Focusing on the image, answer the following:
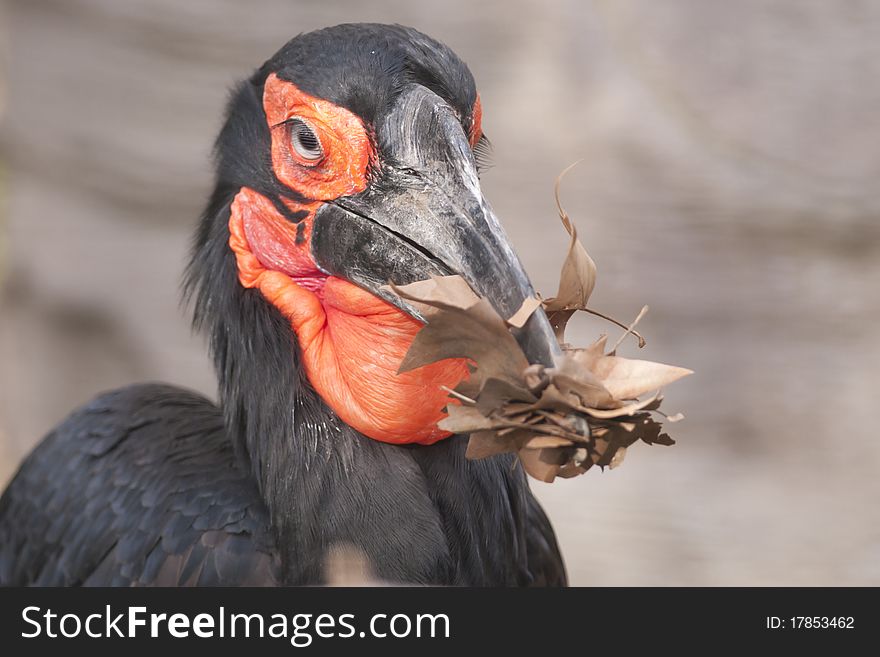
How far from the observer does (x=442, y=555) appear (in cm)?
272

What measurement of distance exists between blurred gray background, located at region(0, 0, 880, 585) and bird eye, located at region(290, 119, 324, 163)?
2.58 meters

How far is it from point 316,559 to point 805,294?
10.3ft

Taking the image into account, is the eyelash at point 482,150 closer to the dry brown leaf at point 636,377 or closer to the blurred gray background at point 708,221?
the dry brown leaf at point 636,377

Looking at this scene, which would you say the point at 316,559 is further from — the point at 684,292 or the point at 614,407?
the point at 684,292

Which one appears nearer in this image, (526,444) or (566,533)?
(526,444)

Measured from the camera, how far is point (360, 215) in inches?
105

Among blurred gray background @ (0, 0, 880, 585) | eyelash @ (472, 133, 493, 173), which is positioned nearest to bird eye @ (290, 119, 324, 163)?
eyelash @ (472, 133, 493, 173)

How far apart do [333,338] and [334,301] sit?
0.32 ft

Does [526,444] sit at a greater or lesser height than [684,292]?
lesser

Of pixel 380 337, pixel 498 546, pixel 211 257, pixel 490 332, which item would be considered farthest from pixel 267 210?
pixel 498 546

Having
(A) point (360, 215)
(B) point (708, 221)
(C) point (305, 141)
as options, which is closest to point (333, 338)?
(A) point (360, 215)

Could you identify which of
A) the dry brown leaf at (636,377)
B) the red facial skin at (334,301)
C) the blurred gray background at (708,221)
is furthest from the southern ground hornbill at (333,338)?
the blurred gray background at (708,221)

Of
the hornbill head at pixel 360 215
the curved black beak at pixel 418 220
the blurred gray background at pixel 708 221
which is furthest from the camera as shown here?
the blurred gray background at pixel 708 221

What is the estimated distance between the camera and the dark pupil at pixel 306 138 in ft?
8.91
